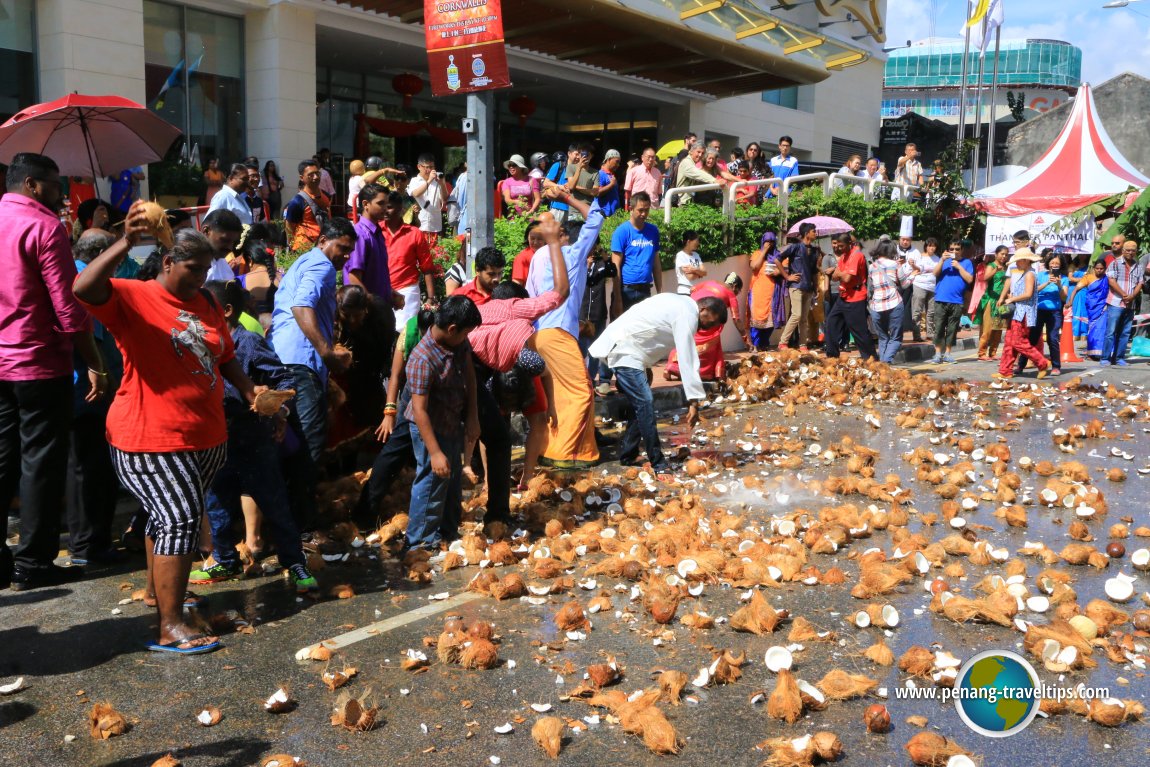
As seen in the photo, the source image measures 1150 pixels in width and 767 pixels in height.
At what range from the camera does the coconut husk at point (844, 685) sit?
13.0 ft

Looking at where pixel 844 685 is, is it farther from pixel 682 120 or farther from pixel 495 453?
pixel 682 120

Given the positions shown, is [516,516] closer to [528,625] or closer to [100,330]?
[528,625]

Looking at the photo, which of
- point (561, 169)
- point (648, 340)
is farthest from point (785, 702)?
point (561, 169)

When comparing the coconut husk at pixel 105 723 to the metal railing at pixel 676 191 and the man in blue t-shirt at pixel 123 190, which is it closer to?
the man in blue t-shirt at pixel 123 190

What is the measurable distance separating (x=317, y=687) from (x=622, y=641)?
4.38 ft

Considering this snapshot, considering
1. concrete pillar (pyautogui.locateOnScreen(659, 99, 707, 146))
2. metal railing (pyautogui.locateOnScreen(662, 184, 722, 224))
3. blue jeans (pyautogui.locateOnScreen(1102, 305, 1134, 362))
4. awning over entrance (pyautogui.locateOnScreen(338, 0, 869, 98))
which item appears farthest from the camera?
concrete pillar (pyautogui.locateOnScreen(659, 99, 707, 146))

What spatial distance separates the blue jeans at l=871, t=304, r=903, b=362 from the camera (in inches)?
543

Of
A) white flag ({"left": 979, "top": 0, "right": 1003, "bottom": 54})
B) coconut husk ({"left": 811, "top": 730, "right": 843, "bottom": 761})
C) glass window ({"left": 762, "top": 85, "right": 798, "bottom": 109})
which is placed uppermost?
white flag ({"left": 979, "top": 0, "right": 1003, "bottom": 54})

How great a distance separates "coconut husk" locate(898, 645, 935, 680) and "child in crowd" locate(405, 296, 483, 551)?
2.53 metres

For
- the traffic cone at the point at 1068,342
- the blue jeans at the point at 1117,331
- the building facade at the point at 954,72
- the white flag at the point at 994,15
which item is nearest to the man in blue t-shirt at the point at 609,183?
the traffic cone at the point at 1068,342

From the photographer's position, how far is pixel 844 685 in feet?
13.0

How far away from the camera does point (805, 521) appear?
6371 mm

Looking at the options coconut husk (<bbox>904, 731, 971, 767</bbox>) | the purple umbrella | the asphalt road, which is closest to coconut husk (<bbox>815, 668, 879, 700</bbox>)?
the asphalt road

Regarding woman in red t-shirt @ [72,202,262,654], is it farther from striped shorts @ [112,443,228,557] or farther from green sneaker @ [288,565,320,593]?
green sneaker @ [288,565,320,593]
